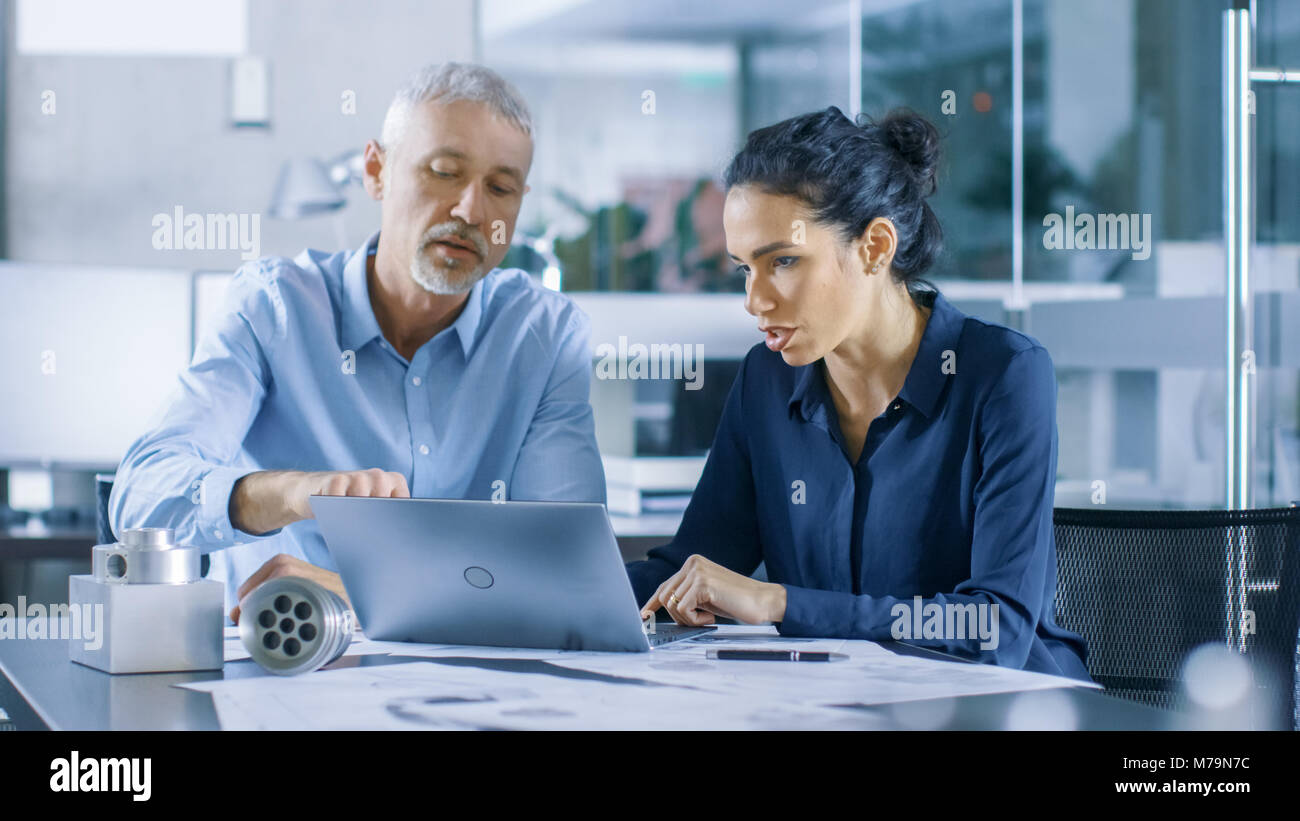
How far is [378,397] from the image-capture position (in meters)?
1.95

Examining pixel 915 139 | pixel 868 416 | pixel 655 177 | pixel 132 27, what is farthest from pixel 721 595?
pixel 655 177

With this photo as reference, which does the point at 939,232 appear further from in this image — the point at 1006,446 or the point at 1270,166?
the point at 1270,166

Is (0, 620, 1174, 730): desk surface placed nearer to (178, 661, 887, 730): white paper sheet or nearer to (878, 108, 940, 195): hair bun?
(178, 661, 887, 730): white paper sheet

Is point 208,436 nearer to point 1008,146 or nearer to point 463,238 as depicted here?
point 463,238

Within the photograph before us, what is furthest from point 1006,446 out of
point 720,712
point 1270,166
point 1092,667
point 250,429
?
point 1270,166

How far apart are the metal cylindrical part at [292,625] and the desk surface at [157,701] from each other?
0.11 ft

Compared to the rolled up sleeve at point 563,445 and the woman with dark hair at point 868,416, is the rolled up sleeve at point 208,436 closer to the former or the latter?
the rolled up sleeve at point 563,445

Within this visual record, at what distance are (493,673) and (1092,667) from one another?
92 centimetres

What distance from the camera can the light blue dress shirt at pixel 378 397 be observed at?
191 cm

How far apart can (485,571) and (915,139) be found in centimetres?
90

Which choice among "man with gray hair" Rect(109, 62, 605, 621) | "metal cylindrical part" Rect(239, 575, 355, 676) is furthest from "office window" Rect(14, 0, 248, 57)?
"metal cylindrical part" Rect(239, 575, 355, 676)

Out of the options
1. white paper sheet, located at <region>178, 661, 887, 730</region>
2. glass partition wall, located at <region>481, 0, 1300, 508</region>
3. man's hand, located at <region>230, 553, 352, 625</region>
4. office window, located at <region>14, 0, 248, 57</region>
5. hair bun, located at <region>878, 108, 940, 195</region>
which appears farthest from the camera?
glass partition wall, located at <region>481, 0, 1300, 508</region>

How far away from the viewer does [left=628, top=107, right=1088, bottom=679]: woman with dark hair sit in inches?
60.2

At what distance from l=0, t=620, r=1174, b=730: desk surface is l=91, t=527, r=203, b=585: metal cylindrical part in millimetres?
82
